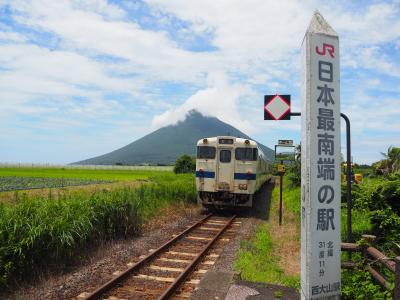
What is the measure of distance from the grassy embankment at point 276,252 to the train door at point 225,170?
279 cm

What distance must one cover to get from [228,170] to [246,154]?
0.89 meters

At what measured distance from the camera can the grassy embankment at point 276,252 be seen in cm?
630

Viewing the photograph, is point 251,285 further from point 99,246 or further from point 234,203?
point 234,203

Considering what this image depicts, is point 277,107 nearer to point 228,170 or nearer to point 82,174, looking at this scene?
point 228,170

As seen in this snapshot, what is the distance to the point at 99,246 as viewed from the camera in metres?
8.03

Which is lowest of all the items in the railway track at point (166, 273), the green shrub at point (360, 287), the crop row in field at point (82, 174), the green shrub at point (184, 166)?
the railway track at point (166, 273)

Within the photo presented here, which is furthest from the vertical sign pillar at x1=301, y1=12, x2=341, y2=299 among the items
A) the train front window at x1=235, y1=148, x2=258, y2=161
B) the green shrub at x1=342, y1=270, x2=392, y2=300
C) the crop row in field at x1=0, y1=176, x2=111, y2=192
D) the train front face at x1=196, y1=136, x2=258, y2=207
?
the crop row in field at x1=0, y1=176, x2=111, y2=192

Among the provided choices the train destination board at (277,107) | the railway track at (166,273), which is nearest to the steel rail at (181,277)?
the railway track at (166,273)

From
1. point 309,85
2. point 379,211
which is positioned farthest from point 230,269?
point 309,85

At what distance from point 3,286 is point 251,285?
3679 mm

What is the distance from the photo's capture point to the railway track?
5.68 m

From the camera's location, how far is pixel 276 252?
831 centimetres

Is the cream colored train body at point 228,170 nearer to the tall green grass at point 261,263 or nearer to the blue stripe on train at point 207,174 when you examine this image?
the blue stripe on train at point 207,174

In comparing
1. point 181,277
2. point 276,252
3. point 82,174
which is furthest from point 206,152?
point 82,174
